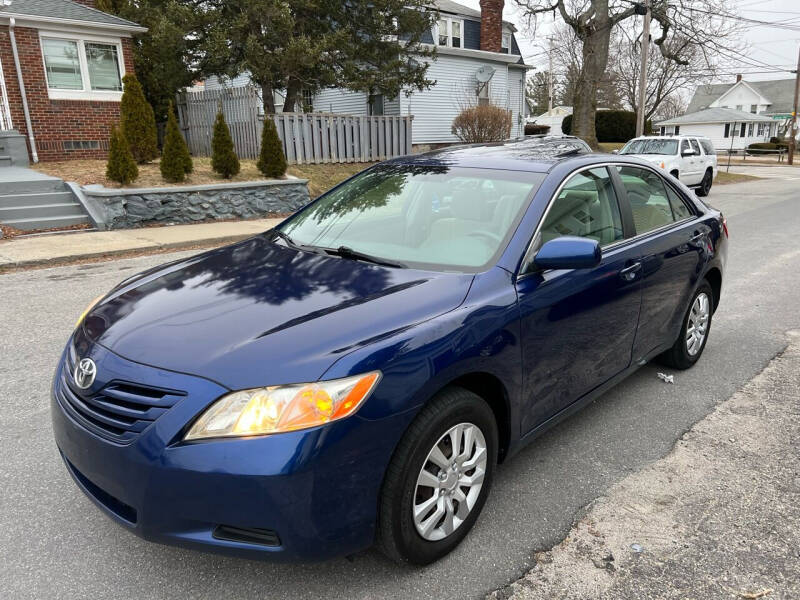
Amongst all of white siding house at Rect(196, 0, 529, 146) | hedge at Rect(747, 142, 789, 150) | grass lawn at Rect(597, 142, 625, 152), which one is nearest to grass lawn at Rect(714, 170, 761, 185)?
grass lawn at Rect(597, 142, 625, 152)

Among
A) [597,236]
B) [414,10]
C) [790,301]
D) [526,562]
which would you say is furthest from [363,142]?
[526,562]

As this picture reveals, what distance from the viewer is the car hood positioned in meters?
2.13

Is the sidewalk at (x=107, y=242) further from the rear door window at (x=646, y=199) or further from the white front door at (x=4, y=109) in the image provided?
the rear door window at (x=646, y=199)

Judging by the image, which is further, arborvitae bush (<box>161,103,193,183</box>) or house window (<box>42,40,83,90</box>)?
house window (<box>42,40,83,90</box>)

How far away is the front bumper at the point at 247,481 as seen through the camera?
1.97 metres

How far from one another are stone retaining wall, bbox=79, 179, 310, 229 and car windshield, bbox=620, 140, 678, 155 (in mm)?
10577

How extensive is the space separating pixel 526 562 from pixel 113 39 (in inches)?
688

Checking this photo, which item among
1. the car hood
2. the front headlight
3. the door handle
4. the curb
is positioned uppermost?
the car hood

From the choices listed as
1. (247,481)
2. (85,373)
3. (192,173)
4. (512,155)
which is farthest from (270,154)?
(247,481)

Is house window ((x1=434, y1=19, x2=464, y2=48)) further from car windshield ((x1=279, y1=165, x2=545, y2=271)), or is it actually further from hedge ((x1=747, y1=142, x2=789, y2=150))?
hedge ((x1=747, y1=142, x2=789, y2=150))

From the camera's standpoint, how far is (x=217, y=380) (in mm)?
2062

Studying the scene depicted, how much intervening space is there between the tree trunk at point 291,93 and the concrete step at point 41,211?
27.7 ft

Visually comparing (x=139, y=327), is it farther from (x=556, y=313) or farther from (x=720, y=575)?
(x=720, y=575)

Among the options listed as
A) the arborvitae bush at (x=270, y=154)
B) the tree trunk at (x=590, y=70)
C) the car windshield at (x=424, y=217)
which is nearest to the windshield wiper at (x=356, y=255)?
the car windshield at (x=424, y=217)
